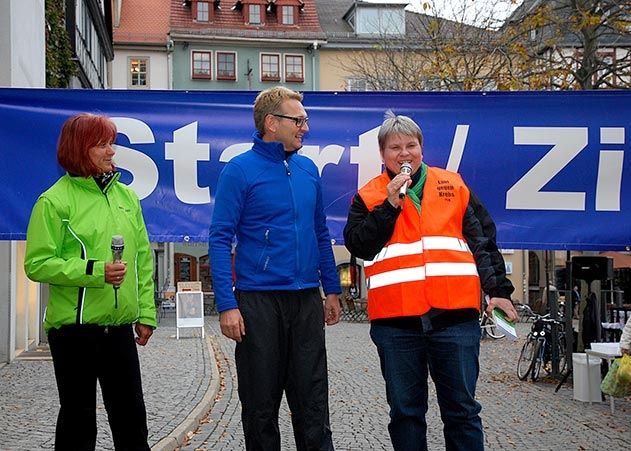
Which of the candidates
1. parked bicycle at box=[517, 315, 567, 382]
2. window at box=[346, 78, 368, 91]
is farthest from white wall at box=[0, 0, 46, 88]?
window at box=[346, 78, 368, 91]

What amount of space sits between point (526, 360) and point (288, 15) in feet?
138

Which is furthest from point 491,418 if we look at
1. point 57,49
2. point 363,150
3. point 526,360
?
point 57,49

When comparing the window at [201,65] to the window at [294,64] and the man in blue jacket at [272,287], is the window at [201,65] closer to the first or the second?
the window at [294,64]

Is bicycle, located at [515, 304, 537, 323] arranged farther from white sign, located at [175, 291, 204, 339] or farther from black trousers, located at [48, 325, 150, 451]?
black trousers, located at [48, 325, 150, 451]

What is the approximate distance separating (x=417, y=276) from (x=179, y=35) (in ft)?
166

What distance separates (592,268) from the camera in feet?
47.1

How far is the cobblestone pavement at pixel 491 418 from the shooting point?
29.7ft

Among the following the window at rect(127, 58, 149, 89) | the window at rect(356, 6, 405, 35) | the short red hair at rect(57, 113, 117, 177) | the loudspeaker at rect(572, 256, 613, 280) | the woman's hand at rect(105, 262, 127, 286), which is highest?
the window at rect(356, 6, 405, 35)

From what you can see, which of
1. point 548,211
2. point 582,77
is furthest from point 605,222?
point 582,77

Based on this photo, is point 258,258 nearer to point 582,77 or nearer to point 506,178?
point 506,178

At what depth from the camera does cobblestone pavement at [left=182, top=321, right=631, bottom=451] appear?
905 centimetres

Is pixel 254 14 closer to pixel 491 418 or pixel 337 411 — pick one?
pixel 337 411

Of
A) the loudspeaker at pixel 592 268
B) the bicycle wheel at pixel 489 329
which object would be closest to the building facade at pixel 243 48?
the bicycle wheel at pixel 489 329

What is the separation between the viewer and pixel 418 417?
191 inches
